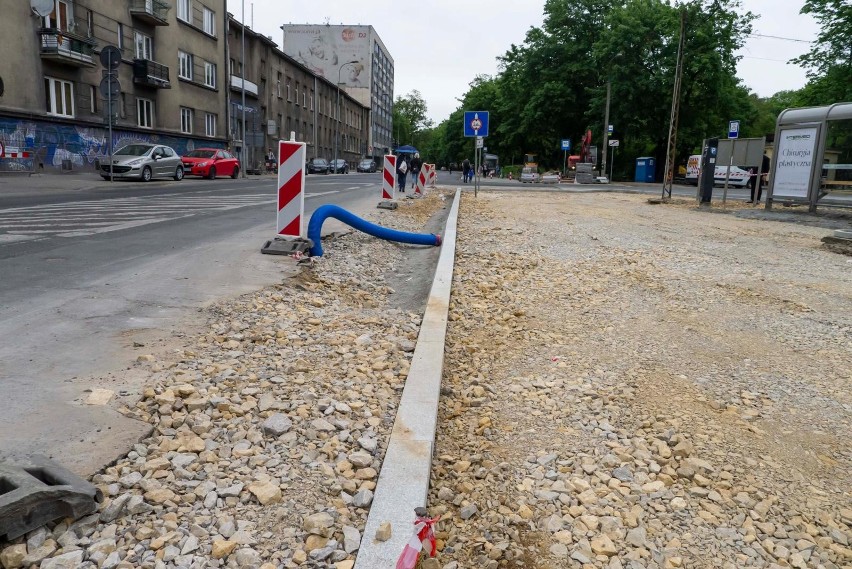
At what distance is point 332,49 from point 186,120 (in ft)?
209

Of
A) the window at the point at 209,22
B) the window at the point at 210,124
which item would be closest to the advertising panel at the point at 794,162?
the window at the point at 210,124

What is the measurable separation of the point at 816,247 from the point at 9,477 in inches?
479

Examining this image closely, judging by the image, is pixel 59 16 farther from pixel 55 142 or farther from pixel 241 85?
pixel 241 85

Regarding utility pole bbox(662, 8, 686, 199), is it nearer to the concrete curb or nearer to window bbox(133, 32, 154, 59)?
the concrete curb

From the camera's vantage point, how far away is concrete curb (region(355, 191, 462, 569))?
219 cm

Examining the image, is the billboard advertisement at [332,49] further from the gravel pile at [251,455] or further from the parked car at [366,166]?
the gravel pile at [251,455]

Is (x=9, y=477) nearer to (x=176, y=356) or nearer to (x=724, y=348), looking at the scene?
(x=176, y=356)

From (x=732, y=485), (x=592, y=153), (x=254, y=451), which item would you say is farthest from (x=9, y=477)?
(x=592, y=153)

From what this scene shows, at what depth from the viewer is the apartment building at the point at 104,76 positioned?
24188 millimetres

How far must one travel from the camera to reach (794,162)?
1856 cm

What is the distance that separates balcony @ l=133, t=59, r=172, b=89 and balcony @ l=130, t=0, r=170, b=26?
2146mm

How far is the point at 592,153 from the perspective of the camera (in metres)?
46.2

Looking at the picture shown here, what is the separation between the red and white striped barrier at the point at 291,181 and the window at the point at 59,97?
23.9 metres

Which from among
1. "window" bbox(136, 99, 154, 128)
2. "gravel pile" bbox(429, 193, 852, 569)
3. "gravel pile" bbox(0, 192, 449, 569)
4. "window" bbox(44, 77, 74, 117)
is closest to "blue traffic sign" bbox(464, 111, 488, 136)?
"gravel pile" bbox(429, 193, 852, 569)
